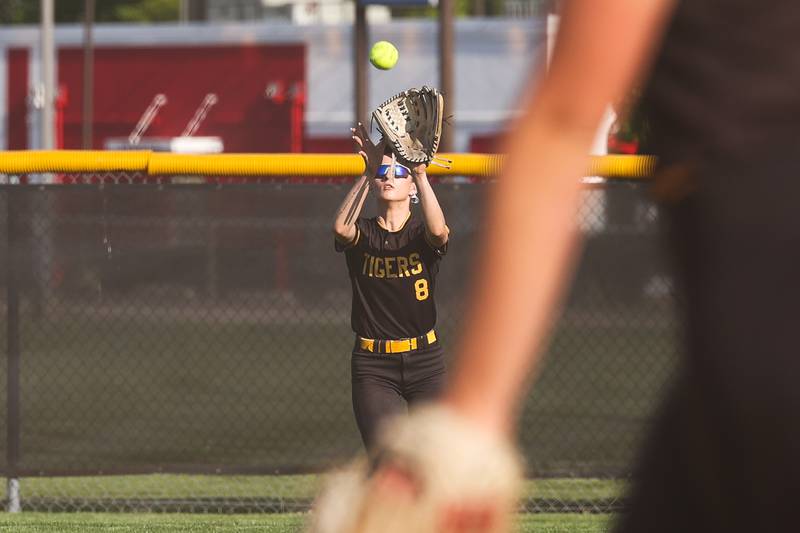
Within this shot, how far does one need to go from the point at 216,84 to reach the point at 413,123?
2241 cm

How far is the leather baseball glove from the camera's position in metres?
6.06

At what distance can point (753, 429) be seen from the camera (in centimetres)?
132

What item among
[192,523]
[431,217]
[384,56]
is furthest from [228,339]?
[431,217]

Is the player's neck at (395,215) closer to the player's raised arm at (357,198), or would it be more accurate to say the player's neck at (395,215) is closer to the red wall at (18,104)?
the player's raised arm at (357,198)

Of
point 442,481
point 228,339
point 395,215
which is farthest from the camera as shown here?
point 228,339

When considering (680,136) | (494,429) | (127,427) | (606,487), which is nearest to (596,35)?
(680,136)

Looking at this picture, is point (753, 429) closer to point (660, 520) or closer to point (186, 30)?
point (660, 520)

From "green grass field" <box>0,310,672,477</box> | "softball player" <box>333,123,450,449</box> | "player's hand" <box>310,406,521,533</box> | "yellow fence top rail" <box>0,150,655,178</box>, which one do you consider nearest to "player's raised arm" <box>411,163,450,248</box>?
"softball player" <box>333,123,450,449</box>

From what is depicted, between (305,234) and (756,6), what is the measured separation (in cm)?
708

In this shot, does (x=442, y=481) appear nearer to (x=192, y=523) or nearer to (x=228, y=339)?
(x=192, y=523)

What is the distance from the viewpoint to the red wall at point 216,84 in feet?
91.2

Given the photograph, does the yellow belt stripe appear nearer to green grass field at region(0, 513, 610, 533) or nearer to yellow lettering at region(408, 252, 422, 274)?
yellow lettering at region(408, 252, 422, 274)

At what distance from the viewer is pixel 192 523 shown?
691cm

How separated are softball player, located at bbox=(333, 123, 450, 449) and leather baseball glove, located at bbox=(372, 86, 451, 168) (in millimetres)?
73
